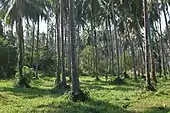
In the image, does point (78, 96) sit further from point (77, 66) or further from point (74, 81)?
point (77, 66)

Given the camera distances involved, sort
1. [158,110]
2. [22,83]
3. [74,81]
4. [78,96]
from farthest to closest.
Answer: [22,83], [74,81], [78,96], [158,110]

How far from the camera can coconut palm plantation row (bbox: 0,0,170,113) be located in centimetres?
1809

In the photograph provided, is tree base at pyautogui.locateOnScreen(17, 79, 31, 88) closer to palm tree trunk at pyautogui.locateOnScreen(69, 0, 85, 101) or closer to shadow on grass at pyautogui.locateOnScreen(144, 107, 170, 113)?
palm tree trunk at pyautogui.locateOnScreen(69, 0, 85, 101)

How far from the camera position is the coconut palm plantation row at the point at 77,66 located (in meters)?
18.1

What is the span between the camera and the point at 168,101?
755 inches

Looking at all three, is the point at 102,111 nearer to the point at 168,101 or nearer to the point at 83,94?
the point at 83,94

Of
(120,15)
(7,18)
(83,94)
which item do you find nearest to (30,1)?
(7,18)

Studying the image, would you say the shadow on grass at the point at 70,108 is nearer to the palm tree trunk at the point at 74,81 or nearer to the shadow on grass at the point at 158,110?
the shadow on grass at the point at 158,110

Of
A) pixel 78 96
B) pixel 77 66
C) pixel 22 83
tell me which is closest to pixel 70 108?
pixel 78 96

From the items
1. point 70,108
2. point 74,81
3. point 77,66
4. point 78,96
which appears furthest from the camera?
point 77,66

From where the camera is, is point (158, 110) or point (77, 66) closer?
point (158, 110)

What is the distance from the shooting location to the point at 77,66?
21594mm

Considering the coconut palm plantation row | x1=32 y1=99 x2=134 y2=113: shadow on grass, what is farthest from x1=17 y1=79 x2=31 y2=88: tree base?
x1=32 y1=99 x2=134 y2=113: shadow on grass

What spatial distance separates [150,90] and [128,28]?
24.0 meters
